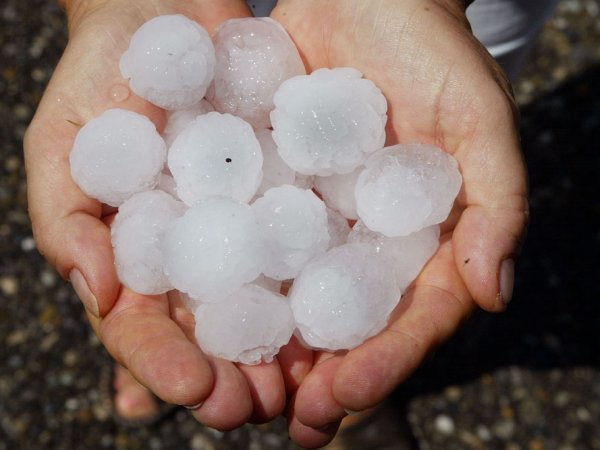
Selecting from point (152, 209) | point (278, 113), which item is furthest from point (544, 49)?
point (152, 209)

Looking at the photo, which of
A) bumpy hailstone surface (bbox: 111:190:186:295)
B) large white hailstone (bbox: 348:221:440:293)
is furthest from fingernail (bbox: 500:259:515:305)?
bumpy hailstone surface (bbox: 111:190:186:295)

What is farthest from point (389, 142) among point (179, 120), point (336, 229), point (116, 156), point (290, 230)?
point (116, 156)

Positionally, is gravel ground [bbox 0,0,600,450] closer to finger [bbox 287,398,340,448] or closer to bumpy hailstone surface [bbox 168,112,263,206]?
finger [bbox 287,398,340,448]

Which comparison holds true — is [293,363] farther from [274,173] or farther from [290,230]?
[274,173]

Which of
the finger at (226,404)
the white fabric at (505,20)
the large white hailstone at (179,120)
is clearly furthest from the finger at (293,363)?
the white fabric at (505,20)

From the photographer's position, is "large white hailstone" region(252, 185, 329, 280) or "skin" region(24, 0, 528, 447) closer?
"skin" region(24, 0, 528, 447)

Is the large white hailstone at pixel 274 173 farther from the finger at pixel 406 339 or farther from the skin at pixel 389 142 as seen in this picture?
the finger at pixel 406 339
